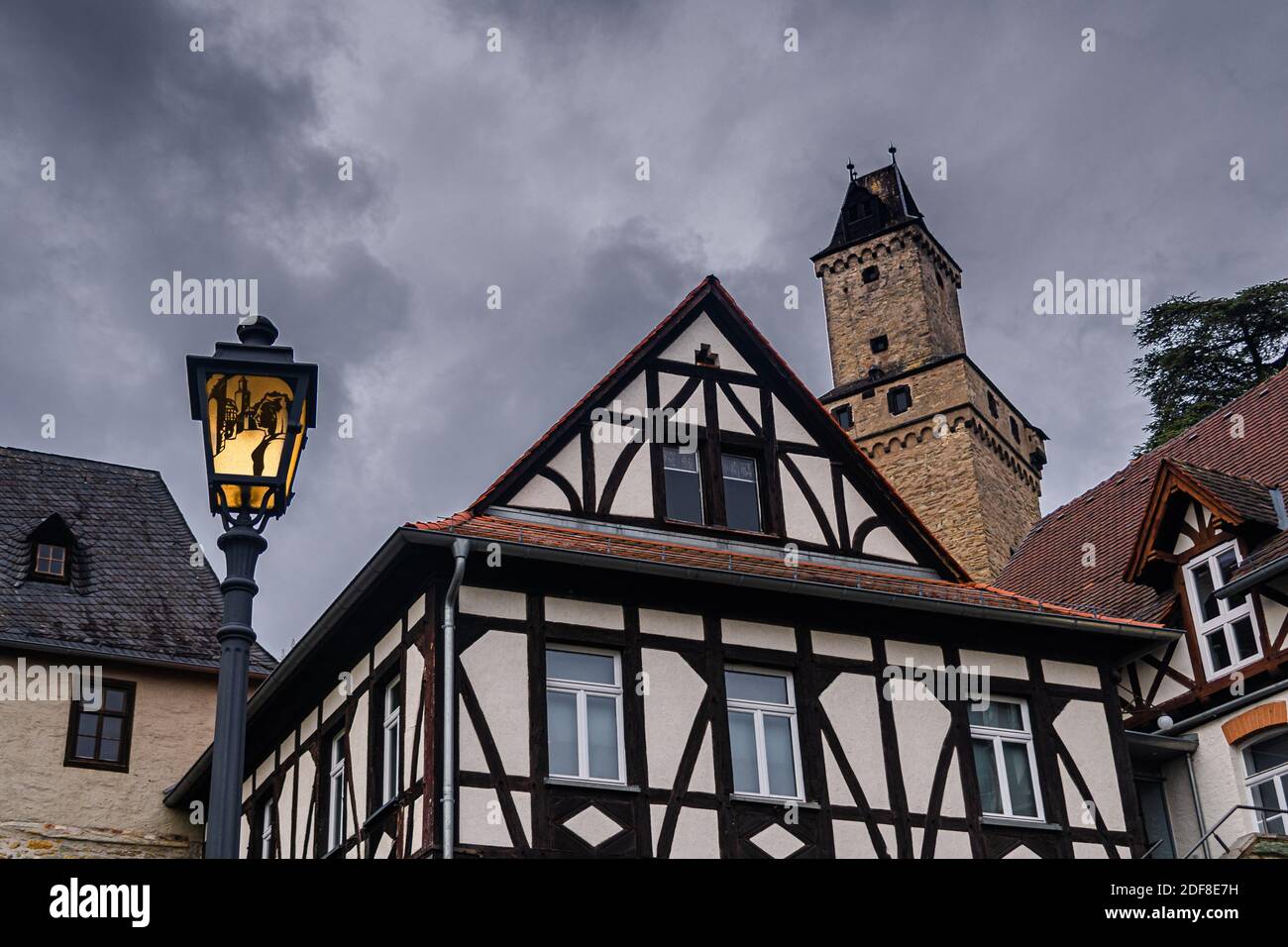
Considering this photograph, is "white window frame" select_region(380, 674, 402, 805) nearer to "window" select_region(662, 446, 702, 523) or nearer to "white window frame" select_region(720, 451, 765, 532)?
"window" select_region(662, 446, 702, 523)

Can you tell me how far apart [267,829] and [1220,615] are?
11811 mm

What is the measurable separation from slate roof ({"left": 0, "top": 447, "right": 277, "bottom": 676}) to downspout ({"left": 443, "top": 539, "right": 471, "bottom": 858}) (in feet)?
35.4

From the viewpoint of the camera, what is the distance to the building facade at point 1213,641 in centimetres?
1909

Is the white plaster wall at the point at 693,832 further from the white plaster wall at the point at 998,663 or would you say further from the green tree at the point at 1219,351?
the green tree at the point at 1219,351

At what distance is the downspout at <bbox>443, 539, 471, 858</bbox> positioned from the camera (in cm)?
1385

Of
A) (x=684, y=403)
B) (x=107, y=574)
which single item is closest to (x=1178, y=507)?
(x=684, y=403)

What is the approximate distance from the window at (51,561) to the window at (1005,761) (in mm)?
14947

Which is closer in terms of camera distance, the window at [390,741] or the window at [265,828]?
the window at [390,741]

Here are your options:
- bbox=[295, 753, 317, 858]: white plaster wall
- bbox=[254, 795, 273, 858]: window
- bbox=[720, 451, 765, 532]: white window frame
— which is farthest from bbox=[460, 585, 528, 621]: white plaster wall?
bbox=[254, 795, 273, 858]: window

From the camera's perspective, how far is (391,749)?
1577cm

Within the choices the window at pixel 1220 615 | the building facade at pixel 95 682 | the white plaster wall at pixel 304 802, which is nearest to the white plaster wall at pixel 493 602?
the white plaster wall at pixel 304 802
